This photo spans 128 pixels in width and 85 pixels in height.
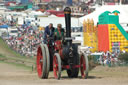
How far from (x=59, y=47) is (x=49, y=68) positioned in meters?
0.63

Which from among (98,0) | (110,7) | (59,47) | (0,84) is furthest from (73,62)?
(98,0)

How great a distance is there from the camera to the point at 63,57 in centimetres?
1098

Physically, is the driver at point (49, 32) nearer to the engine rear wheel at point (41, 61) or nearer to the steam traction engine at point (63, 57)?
the steam traction engine at point (63, 57)

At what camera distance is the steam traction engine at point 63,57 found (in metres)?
10.8

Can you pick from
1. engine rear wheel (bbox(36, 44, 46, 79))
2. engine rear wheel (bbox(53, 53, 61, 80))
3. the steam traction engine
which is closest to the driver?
the steam traction engine

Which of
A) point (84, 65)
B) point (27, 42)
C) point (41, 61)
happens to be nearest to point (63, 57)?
point (84, 65)

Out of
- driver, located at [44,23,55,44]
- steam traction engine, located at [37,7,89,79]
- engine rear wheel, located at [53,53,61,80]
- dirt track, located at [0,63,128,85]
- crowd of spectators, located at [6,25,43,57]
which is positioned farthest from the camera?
crowd of spectators, located at [6,25,43,57]

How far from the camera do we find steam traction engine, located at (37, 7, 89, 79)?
Answer: 35.6ft

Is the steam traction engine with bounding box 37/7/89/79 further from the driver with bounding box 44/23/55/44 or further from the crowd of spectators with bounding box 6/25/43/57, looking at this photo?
the crowd of spectators with bounding box 6/25/43/57

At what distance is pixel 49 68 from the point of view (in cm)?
1141

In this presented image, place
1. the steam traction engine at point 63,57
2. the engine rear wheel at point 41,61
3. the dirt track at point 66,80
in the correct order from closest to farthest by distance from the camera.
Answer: the dirt track at point 66,80
the steam traction engine at point 63,57
the engine rear wheel at point 41,61

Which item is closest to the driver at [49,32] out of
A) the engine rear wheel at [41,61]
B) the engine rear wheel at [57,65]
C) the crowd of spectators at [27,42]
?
the engine rear wheel at [41,61]

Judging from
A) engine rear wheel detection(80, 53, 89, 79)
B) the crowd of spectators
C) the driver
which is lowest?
→ the crowd of spectators

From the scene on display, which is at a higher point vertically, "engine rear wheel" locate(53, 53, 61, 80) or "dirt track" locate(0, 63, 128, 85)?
"engine rear wheel" locate(53, 53, 61, 80)
